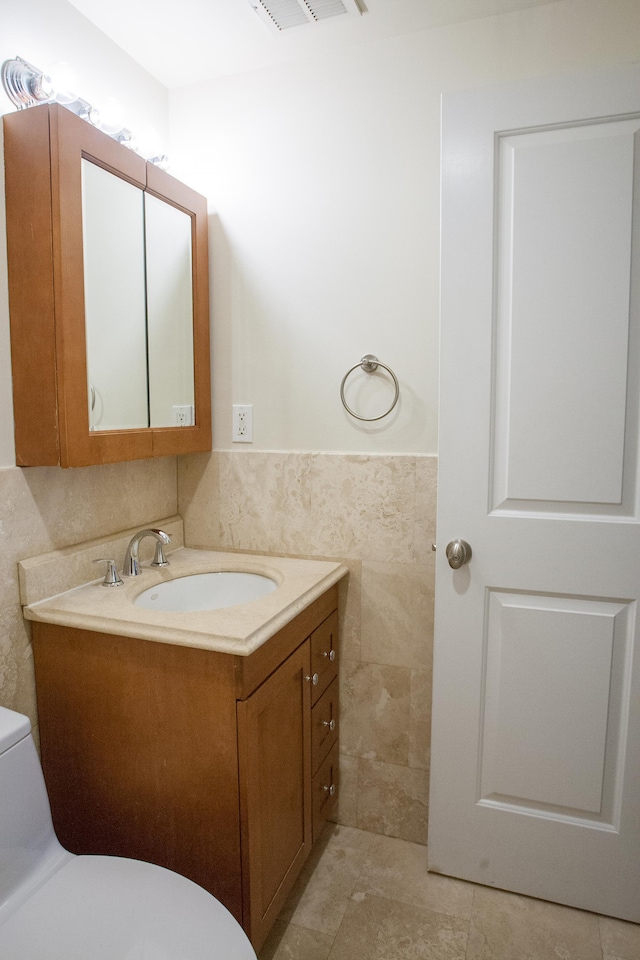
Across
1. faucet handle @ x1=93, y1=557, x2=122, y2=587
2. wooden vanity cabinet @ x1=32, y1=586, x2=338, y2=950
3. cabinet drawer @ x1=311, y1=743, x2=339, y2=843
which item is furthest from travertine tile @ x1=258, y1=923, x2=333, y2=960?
faucet handle @ x1=93, y1=557, x2=122, y2=587

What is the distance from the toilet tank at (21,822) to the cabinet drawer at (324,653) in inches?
27.1

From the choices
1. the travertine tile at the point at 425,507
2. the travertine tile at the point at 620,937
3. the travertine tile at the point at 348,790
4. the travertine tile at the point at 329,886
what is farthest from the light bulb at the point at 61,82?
the travertine tile at the point at 620,937

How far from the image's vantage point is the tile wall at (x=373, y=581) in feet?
5.69

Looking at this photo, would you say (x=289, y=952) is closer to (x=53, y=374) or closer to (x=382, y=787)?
(x=382, y=787)

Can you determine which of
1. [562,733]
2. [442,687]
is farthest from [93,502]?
[562,733]

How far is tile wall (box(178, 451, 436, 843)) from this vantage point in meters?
1.74

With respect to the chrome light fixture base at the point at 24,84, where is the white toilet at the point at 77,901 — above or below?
below

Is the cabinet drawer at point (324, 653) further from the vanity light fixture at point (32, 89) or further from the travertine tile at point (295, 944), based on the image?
the vanity light fixture at point (32, 89)

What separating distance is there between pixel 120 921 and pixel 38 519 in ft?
2.82

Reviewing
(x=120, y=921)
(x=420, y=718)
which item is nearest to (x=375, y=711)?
(x=420, y=718)

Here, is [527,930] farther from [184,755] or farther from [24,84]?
[24,84]

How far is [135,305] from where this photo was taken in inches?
62.2

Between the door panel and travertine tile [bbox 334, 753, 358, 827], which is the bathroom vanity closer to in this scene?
travertine tile [bbox 334, 753, 358, 827]

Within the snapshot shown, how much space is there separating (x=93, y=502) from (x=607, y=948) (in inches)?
66.7
